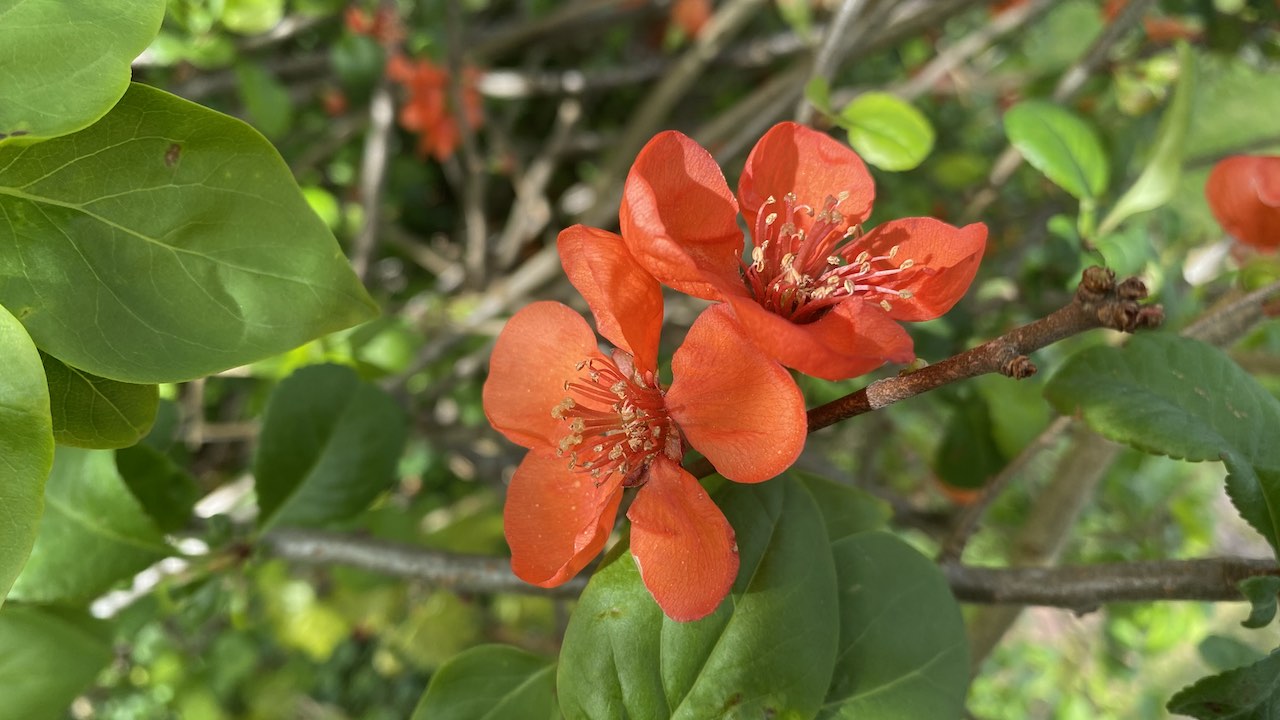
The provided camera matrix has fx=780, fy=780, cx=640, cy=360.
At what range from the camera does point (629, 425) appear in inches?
27.7

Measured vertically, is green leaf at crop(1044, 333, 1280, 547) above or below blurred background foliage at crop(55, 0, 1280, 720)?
above

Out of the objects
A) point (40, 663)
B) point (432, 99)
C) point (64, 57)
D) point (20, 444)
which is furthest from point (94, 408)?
point (432, 99)

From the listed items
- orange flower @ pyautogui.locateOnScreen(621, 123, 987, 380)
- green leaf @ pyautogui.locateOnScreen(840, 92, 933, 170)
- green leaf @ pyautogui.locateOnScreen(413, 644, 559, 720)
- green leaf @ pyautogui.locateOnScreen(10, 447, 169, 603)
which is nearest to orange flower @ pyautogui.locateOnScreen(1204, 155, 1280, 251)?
green leaf @ pyautogui.locateOnScreen(840, 92, 933, 170)

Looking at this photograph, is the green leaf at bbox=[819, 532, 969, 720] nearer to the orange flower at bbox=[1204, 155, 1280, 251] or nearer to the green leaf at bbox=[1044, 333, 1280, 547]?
the green leaf at bbox=[1044, 333, 1280, 547]

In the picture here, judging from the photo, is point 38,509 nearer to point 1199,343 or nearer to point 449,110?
point 1199,343

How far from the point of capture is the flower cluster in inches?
21.7

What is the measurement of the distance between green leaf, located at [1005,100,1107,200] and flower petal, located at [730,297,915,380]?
0.51m

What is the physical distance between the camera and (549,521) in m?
0.67

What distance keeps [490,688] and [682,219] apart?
0.47 metres

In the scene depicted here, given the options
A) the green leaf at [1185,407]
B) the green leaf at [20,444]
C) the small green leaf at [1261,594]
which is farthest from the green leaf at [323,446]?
the small green leaf at [1261,594]

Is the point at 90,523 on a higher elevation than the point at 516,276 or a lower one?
higher

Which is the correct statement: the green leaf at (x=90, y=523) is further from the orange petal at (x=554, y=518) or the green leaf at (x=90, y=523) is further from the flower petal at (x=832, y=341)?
the flower petal at (x=832, y=341)

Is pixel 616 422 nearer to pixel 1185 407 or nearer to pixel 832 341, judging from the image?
pixel 832 341

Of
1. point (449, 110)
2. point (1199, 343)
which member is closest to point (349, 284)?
point (1199, 343)
